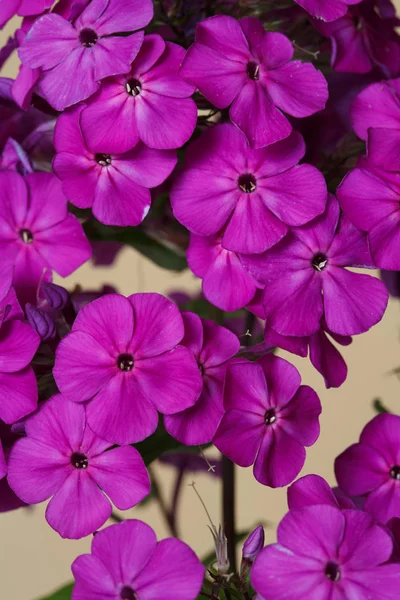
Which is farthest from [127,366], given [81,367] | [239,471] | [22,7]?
[239,471]

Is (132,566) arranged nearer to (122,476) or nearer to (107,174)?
(122,476)

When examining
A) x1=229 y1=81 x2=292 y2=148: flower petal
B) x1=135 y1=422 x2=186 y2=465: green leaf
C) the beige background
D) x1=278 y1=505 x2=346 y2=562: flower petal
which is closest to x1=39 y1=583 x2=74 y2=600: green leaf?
x1=135 y1=422 x2=186 y2=465: green leaf

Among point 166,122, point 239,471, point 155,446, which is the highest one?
point 166,122

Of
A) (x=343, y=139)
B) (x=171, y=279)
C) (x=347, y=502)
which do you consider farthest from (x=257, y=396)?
(x=171, y=279)

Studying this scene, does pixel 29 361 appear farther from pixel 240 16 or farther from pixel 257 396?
pixel 240 16

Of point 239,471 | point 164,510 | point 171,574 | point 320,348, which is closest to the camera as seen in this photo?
point 171,574

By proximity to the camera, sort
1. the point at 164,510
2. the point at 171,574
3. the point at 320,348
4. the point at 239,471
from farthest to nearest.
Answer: the point at 239,471 < the point at 164,510 < the point at 320,348 < the point at 171,574

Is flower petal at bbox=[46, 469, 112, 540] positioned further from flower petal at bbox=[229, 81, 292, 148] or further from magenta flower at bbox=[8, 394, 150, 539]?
flower petal at bbox=[229, 81, 292, 148]
